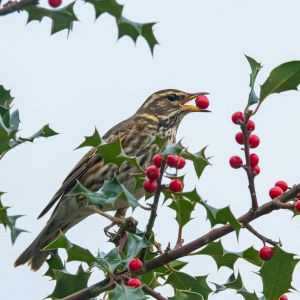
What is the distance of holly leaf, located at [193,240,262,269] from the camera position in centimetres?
394

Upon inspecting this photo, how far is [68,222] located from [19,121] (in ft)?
12.5

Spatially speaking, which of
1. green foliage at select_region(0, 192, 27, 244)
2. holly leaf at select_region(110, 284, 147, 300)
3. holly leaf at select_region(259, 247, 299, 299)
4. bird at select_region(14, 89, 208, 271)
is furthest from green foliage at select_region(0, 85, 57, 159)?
bird at select_region(14, 89, 208, 271)

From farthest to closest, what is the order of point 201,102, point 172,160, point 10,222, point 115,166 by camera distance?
point 115,166
point 201,102
point 10,222
point 172,160

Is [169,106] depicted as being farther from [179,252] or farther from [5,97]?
[179,252]

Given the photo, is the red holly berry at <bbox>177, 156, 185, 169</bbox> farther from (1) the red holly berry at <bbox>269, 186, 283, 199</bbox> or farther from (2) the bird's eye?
(2) the bird's eye

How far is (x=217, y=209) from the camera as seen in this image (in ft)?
11.3

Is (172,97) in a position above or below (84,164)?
above

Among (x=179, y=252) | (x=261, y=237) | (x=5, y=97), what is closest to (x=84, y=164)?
(x=5, y=97)

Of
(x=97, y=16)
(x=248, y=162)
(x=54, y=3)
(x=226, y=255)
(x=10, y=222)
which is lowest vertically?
(x=226, y=255)

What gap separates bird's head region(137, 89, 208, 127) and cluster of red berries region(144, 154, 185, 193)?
5072 millimetres

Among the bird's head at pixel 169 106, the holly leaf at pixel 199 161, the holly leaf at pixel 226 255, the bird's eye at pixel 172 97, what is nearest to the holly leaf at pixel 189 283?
the holly leaf at pixel 226 255

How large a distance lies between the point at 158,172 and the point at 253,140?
47 centimetres

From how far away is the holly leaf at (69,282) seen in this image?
12.9 feet

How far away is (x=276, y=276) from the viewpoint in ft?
12.7
